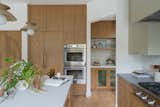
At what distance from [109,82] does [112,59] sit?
970mm

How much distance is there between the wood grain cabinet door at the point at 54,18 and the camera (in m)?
5.62

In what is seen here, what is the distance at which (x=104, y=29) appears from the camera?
21.0 feet

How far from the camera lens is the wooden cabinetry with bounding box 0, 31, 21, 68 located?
18.5 feet

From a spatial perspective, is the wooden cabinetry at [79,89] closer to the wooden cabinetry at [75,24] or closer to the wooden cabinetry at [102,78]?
the wooden cabinetry at [102,78]

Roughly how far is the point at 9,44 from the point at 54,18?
1518 mm

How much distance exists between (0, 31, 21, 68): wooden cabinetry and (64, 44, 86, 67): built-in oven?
4.61 ft

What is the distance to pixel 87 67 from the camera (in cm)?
558

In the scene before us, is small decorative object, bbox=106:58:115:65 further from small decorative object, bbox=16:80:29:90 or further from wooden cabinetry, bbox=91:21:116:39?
small decorative object, bbox=16:80:29:90

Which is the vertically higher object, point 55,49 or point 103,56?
point 55,49

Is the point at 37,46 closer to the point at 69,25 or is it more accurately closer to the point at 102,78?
the point at 69,25

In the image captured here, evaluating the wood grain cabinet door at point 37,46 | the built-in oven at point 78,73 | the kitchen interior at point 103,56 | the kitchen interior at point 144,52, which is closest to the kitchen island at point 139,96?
the kitchen interior at point 144,52

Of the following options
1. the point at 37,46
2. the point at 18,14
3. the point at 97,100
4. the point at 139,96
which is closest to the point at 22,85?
the point at 139,96

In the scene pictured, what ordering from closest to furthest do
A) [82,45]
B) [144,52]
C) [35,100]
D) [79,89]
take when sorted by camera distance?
[35,100]
[144,52]
[82,45]
[79,89]

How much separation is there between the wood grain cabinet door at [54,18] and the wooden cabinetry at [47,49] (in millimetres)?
167
